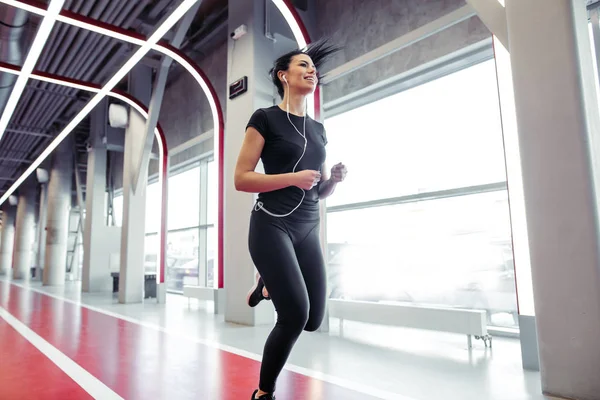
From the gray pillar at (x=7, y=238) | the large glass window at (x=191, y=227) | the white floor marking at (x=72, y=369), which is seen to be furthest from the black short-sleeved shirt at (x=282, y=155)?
the gray pillar at (x=7, y=238)

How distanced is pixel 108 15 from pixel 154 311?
3.86 metres

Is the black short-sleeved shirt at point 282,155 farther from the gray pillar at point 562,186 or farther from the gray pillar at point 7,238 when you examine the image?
the gray pillar at point 7,238

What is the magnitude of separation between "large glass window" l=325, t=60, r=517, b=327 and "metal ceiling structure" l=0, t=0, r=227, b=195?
2844mm

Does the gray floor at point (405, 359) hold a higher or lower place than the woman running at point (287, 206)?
lower

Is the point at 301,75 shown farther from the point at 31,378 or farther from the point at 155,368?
the point at 31,378

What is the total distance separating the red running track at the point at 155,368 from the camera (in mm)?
2121

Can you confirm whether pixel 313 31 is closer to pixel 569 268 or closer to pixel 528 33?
pixel 528 33

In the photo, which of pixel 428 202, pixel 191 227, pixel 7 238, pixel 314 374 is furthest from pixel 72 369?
pixel 7 238

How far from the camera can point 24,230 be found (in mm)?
→ 17047

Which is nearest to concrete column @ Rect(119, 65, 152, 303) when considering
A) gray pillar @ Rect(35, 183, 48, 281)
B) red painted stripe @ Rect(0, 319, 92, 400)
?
red painted stripe @ Rect(0, 319, 92, 400)

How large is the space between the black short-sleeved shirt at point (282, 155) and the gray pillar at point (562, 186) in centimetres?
120

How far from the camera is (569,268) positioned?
6.50 ft

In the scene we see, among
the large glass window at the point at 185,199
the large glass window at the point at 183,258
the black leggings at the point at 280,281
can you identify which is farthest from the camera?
the large glass window at the point at 183,258

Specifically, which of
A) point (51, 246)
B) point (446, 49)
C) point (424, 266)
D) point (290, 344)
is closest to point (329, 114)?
point (446, 49)
